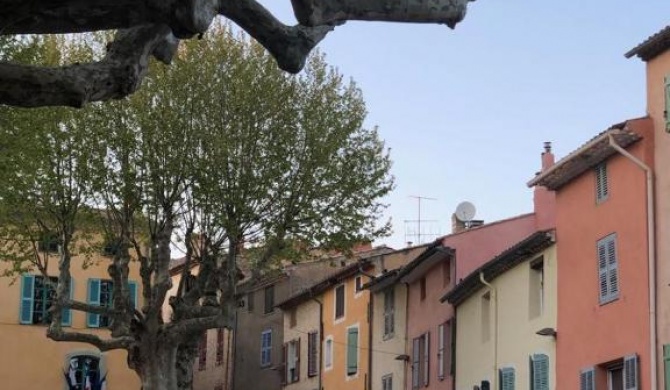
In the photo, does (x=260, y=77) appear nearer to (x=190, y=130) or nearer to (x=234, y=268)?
(x=190, y=130)

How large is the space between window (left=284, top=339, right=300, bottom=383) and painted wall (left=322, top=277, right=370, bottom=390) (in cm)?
280

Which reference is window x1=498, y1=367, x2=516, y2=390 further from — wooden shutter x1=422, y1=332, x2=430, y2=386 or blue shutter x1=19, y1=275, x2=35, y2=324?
blue shutter x1=19, y1=275, x2=35, y2=324

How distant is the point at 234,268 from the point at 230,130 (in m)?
3.45

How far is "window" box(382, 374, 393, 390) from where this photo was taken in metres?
44.5

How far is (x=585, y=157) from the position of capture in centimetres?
2816

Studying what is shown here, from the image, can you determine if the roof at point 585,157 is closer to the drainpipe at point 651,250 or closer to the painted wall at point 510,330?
the drainpipe at point 651,250

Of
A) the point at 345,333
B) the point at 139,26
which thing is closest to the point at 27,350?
the point at 345,333

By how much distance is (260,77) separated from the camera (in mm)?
32469

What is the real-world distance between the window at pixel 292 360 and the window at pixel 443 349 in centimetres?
1393

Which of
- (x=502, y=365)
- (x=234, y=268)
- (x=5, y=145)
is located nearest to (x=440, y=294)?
(x=502, y=365)

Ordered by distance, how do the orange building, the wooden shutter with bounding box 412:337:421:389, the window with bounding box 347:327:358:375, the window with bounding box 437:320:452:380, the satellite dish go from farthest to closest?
the window with bounding box 347:327:358:375 → the satellite dish → the wooden shutter with bounding box 412:337:421:389 → the window with bounding box 437:320:452:380 → the orange building

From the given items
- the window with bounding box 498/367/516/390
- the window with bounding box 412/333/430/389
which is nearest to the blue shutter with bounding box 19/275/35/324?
the window with bounding box 412/333/430/389

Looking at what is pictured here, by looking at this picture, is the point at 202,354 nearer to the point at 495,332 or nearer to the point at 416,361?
the point at 416,361

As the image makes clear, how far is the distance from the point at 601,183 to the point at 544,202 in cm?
887
